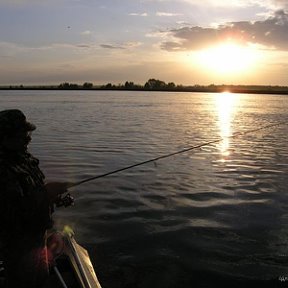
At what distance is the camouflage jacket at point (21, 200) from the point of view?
468 cm

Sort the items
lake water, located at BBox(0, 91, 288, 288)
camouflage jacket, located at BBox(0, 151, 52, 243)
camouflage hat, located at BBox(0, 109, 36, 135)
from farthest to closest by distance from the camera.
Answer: lake water, located at BBox(0, 91, 288, 288) < camouflage hat, located at BBox(0, 109, 36, 135) < camouflage jacket, located at BBox(0, 151, 52, 243)

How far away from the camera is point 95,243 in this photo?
948 cm

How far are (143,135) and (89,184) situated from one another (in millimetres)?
14940

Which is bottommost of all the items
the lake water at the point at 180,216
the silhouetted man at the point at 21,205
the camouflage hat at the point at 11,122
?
the lake water at the point at 180,216

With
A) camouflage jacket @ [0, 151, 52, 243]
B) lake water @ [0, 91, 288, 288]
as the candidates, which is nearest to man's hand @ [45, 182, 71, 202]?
camouflage jacket @ [0, 151, 52, 243]

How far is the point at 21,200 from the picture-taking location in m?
4.72

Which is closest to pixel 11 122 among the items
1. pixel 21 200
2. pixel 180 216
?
pixel 21 200

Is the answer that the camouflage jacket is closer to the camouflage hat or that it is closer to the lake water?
the camouflage hat

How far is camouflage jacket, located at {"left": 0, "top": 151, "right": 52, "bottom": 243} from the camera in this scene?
184 inches

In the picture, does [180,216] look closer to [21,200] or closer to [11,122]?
[21,200]

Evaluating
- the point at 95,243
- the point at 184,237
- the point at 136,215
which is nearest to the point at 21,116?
the point at 95,243

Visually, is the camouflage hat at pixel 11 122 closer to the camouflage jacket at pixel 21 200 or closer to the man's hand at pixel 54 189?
the camouflage jacket at pixel 21 200

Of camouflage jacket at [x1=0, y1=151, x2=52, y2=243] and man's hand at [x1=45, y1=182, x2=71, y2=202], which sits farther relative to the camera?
man's hand at [x1=45, y1=182, x2=71, y2=202]

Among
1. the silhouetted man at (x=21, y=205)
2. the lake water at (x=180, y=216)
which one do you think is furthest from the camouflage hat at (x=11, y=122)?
the lake water at (x=180, y=216)
